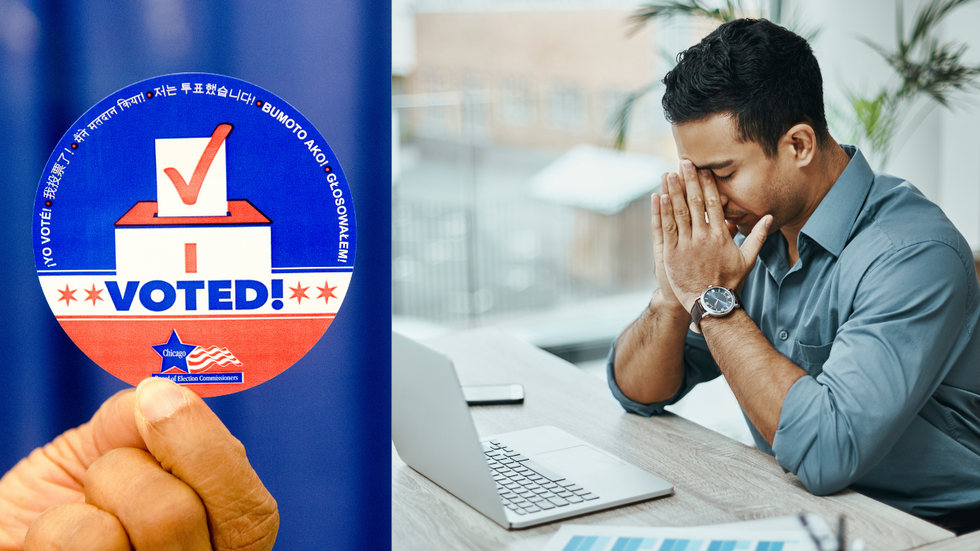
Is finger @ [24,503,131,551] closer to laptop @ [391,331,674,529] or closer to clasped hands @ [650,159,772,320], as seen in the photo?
laptop @ [391,331,674,529]

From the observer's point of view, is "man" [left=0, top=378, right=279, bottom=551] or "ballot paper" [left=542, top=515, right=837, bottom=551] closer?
"man" [left=0, top=378, right=279, bottom=551]

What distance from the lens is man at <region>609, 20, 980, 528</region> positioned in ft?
3.42

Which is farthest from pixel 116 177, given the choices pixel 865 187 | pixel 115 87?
pixel 865 187

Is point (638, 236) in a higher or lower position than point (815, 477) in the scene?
higher

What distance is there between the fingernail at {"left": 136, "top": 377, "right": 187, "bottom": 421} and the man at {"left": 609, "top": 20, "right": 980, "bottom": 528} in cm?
80

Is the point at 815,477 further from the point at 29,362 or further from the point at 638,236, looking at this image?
the point at 638,236

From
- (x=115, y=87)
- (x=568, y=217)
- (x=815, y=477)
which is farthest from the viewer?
(x=568, y=217)

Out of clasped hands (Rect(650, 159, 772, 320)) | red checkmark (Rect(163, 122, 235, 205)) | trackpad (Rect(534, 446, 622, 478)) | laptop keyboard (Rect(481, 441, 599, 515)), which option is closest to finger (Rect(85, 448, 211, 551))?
red checkmark (Rect(163, 122, 235, 205))

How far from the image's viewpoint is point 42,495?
0.61 m

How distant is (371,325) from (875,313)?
2.58ft

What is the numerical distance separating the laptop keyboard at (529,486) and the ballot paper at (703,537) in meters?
0.07

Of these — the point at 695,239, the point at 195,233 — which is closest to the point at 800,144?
the point at 695,239

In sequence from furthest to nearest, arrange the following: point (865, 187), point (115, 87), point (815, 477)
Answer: point (865, 187) < point (815, 477) < point (115, 87)

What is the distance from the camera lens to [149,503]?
1.74 feet
